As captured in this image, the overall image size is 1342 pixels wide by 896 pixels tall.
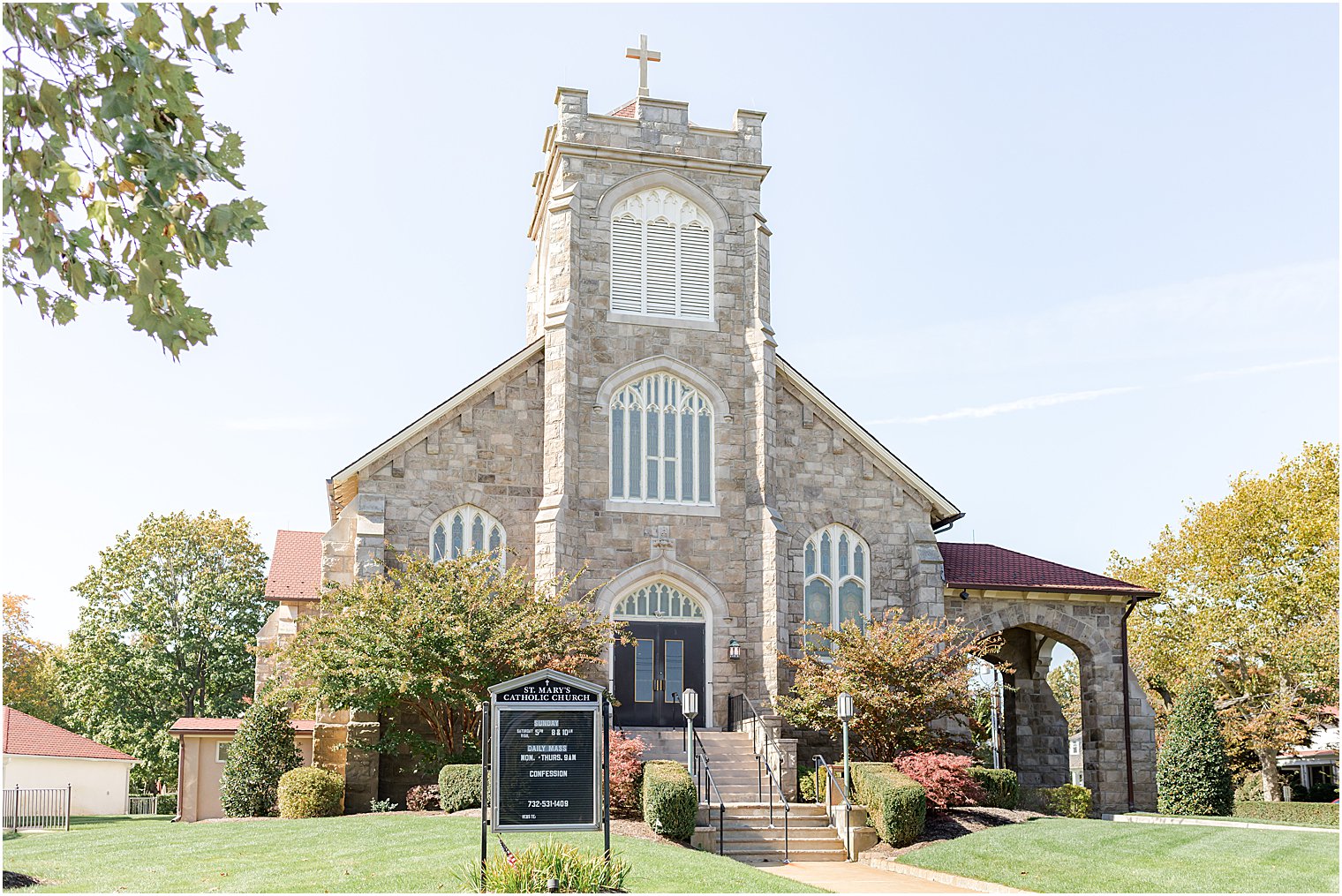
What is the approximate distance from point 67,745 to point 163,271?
3427 cm

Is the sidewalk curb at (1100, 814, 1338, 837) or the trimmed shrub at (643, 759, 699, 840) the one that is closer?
the trimmed shrub at (643, 759, 699, 840)

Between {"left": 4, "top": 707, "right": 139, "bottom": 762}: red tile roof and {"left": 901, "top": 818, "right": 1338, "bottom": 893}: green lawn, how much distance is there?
2736 centimetres

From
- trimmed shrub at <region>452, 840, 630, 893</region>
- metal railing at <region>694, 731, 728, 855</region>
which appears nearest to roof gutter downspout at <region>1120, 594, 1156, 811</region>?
metal railing at <region>694, 731, 728, 855</region>

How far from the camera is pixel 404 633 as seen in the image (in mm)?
21703

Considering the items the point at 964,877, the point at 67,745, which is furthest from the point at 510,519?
the point at 67,745

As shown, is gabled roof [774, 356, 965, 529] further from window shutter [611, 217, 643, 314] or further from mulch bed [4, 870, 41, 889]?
mulch bed [4, 870, 41, 889]

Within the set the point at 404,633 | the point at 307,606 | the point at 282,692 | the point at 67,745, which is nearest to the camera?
the point at 404,633

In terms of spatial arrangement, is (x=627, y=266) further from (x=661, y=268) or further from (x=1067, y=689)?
(x=1067, y=689)

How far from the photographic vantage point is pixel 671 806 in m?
18.2

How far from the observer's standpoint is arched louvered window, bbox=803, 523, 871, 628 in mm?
26281

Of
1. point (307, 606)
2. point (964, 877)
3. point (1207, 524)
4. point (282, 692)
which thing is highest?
point (1207, 524)

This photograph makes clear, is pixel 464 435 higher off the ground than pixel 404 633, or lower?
higher

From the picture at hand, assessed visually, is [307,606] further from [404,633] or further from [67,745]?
[67,745]

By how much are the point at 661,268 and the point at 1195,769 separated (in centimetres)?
1548
